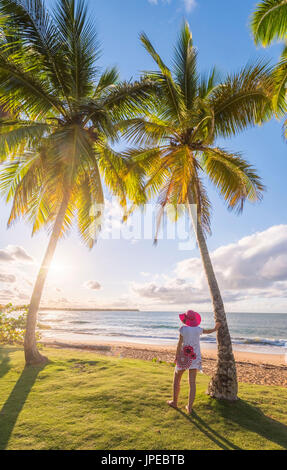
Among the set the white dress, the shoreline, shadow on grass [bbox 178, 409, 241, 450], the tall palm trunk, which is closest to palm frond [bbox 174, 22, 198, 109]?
the tall palm trunk

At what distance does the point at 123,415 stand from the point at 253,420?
2240mm

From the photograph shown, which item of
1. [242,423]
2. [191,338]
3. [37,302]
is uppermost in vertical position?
[37,302]

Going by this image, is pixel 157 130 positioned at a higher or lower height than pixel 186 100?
lower

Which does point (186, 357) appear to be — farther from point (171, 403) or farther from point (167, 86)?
point (167, 86)

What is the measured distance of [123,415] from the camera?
14.1 ft

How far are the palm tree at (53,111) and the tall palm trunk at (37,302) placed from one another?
27 millimetres

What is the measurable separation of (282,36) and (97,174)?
6.55 meters

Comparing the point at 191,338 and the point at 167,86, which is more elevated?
the point at 167,86

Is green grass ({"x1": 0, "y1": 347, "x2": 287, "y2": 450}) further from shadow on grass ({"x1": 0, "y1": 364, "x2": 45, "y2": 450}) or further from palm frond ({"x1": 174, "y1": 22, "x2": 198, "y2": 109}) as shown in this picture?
palm frond ({"x1": 174, "y1": 22, "x2": 198, "y2": 109})

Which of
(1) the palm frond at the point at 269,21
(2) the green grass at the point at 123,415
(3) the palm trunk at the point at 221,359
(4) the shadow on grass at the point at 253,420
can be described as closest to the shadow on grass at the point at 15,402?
(2) the green grass at the point at 123,415

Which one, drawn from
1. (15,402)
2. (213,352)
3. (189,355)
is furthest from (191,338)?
(213,352)
